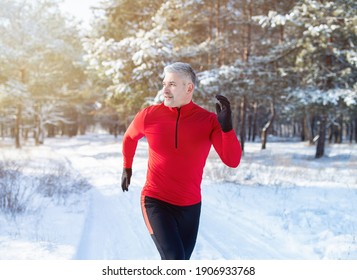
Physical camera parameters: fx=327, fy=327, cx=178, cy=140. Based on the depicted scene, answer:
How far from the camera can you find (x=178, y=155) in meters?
2.70

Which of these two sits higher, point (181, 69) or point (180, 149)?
point (181, 69)

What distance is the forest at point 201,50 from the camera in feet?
38.7

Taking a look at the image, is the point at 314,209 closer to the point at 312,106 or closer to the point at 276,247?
the point at 276,247

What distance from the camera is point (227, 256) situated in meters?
4.37

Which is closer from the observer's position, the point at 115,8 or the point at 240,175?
the point at 240,175

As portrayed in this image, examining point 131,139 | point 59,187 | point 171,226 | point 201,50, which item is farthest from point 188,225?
point 201,50

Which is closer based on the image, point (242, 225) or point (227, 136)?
point (227, 136)

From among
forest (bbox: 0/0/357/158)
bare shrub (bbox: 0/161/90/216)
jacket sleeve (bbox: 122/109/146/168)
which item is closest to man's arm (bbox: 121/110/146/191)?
jacket sleeve (bbox: 122/109/146/168)

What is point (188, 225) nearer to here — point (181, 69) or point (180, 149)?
point (180, 149)

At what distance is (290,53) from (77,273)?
48.6 ft

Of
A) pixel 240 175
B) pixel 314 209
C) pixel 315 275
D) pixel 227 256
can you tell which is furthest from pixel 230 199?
pixel 315 275

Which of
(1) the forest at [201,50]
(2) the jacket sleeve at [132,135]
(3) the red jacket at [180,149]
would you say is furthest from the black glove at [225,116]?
(1) the forest at [201,50]

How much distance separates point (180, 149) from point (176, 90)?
485 mm

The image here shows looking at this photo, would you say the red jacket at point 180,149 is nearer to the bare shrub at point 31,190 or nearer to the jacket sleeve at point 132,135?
the jacket sleeve at point 132,135
